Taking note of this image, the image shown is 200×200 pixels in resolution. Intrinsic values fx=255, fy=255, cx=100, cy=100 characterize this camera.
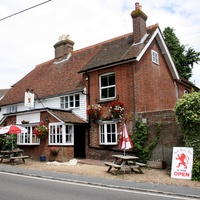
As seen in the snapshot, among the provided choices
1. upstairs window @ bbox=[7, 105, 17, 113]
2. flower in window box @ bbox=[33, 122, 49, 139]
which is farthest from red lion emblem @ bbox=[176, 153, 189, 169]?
upstairs window @ bbox=[7, 105, 17, 113]

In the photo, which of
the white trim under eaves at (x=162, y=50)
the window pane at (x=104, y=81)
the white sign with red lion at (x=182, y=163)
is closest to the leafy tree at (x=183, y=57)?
the white trim under eaves at (x=162, y=50)

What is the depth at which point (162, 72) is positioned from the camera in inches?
761

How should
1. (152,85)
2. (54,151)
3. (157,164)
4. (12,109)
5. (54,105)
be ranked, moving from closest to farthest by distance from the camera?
(157,164) < (54,151) < (152,85) < (54,105) < (12,109)

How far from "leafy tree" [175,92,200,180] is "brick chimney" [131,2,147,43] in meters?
7.15

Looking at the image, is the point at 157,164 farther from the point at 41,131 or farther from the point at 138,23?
the point at 138,23

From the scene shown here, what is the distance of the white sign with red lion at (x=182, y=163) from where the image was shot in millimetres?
10919

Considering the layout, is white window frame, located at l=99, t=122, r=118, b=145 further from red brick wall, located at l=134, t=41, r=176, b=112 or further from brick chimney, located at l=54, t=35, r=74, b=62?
brick chimney, located at l=54, t=35, r=74, b=62

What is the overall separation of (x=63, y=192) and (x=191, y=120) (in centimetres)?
645

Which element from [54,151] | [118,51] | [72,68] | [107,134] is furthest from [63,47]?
[54,151]

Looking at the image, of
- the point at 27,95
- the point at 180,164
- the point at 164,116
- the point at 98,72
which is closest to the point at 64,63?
the point at 27,95

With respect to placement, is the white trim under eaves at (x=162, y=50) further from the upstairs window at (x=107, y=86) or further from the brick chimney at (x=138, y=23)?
the upstairs window at (x=107, y=86)

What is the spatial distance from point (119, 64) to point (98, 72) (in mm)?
1715

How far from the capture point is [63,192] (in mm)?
7859

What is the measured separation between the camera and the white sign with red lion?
10.9m
